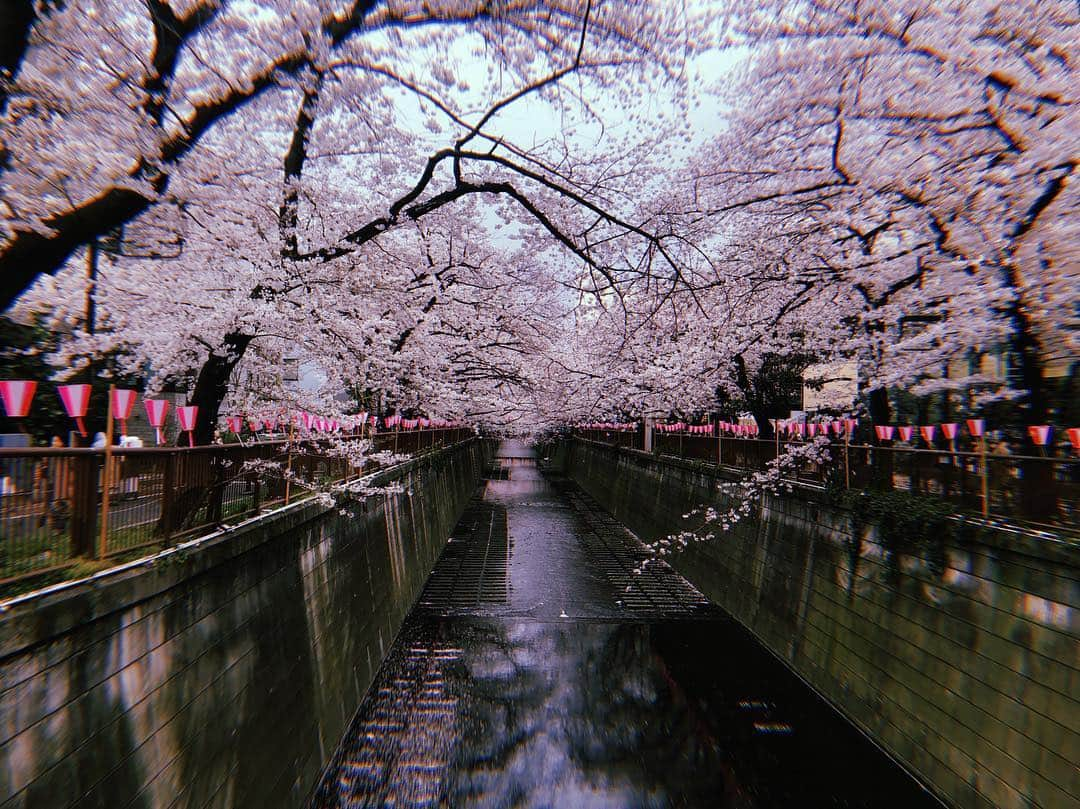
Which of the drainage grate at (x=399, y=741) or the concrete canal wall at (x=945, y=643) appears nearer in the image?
the concrete canal wall at (x=945, y=643)

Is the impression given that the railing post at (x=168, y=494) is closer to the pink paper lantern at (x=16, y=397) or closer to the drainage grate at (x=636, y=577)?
the pink paper lantern at (x=16, y=397)

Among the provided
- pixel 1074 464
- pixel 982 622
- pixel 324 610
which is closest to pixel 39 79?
pixel 324 610

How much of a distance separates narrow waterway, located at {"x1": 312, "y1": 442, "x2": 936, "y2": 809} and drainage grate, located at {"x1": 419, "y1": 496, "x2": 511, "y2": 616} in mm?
135

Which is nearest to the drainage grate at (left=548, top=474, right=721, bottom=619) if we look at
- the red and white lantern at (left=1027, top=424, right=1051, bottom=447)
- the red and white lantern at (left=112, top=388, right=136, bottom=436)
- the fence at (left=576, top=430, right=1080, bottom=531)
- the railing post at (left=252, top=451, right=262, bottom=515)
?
the fence at (left=576, top=430, right=1080, bottom=531)

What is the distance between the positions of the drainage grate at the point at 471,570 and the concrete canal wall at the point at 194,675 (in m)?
6.54

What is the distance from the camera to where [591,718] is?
11273mm

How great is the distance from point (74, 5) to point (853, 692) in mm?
13519

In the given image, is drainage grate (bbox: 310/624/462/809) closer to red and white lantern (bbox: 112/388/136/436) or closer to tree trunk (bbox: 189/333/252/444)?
tree trunk (bbox: 189/333/252/444)

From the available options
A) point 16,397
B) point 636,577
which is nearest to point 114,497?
point 16,397

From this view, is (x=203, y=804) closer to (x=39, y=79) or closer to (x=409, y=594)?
(x=39, y=79)

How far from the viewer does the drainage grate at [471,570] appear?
17.4m

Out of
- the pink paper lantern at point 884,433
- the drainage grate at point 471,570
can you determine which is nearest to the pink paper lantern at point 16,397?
the pink paper lantern at point 884,433

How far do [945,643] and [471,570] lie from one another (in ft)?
51.8

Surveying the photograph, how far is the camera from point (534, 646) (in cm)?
1424
